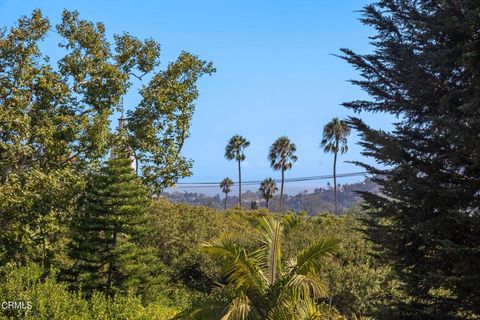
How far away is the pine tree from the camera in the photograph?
563 inches

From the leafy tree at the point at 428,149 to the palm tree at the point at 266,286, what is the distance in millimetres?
1284

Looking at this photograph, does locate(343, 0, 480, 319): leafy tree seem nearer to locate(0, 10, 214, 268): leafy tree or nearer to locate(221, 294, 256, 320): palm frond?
locate(221, 294, 256, 320): palm frond

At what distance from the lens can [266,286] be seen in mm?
7723

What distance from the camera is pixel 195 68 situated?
14578 millimetres

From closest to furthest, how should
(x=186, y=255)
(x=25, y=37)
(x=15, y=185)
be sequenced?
(x=15, y=185), (x=25, y=37), (x=186, y=255)

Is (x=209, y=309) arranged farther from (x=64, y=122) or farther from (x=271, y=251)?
(x=64, y=122)

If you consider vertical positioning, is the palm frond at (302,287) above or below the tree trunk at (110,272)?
above

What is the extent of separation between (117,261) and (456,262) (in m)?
11.8

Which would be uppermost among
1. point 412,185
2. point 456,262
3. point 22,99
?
point 22,99

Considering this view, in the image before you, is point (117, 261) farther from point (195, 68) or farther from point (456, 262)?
point (456, 262)

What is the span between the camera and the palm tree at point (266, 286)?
7.24 metres

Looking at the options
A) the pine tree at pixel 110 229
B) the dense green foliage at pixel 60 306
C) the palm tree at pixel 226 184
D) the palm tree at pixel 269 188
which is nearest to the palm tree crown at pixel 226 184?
the palm tree at pixel 226 184

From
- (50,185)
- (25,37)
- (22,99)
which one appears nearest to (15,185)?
(50,185)

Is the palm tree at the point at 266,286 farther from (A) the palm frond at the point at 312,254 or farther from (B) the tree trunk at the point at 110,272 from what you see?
(B) the tree trunk at the point at 110,272
